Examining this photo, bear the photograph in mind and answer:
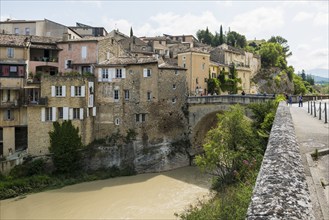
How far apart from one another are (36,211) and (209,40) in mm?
82456

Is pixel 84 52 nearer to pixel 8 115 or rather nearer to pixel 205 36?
pixel 8 115

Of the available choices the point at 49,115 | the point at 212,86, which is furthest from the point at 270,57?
the point at 49,115

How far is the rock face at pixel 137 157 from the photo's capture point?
34344mm

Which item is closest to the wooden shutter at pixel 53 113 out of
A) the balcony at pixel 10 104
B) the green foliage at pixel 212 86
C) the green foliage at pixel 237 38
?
the balcony at pixel 10 104

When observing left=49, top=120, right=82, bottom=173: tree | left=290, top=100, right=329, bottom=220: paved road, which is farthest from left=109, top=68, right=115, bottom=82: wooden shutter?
left=290, top=100, right=329, bottom=220: paved road

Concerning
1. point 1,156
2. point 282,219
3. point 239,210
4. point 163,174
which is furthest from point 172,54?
point 282,219

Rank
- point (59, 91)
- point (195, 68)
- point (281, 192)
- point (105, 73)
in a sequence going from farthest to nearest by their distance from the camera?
point (195, 68), point (105, 73), point (59, 91), point (281, 192)

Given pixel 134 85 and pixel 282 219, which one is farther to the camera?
pixel 134 85

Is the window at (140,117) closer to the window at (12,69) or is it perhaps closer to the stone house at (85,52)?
the stone house at (85,52)

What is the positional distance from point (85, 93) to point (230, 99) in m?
16.0

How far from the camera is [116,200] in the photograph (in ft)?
87.2

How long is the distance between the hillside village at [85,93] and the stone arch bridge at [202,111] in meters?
1.01

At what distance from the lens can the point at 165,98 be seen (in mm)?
37312

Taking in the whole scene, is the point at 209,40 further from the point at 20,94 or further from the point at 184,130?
the point at 20,94
